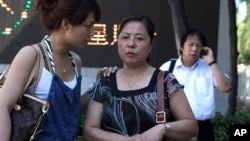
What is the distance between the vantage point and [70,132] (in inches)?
90.5

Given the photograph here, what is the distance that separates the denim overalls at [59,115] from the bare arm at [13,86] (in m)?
0.14

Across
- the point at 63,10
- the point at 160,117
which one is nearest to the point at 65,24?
the point at 63,10

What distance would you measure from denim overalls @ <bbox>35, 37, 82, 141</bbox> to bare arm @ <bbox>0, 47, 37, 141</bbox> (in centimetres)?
14

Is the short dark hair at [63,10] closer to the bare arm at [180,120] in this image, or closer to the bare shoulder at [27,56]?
the bare shoulder at [27,56]

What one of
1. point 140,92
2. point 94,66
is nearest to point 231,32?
point 94,66

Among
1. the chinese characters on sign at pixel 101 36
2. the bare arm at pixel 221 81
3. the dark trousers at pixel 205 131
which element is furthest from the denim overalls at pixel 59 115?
the chinese characters on sign at pixel 101 36

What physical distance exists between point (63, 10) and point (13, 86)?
0.42 metres

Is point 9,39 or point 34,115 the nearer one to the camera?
point 34,115

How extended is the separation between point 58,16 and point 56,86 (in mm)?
323

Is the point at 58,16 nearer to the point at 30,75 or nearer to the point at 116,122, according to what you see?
the point at 30,75

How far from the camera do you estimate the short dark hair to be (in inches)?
87.9

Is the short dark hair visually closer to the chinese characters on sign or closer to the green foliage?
the green foliage

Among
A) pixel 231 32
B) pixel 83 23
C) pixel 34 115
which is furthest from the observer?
pixel 231 32

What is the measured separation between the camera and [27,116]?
6.95ft
